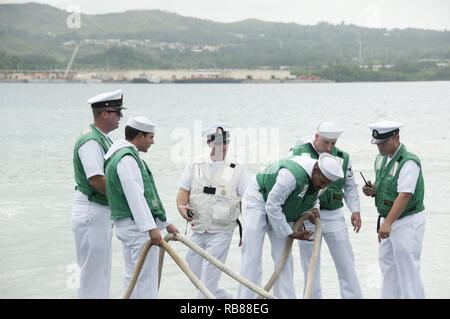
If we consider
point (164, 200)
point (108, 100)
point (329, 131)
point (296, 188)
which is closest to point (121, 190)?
point (108, 100)

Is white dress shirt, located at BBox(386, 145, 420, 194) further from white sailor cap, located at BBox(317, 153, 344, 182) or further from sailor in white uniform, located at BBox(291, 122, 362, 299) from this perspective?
white sailor cap, located at BBox(317, 153, 344, 182)

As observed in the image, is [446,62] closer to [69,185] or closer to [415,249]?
[69,185]

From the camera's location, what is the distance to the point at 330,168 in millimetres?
7891

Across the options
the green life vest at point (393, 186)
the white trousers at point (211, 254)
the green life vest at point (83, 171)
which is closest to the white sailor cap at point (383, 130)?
the green life vest at point (393, 186)

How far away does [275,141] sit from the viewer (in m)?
45.4

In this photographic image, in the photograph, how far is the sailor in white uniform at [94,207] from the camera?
8.25 m

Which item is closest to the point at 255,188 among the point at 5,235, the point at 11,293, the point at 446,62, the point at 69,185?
the point at 11,293

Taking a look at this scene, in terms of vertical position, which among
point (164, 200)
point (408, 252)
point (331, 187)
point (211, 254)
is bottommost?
point (164, 200)

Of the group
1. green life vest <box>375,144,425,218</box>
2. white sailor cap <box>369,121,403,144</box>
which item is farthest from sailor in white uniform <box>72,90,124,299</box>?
green life vest <box>375,144,425,218</box>

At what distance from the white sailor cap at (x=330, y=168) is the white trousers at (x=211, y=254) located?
1.85 metres

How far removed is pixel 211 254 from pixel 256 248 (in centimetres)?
79

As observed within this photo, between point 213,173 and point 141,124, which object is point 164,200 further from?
point 141,124
